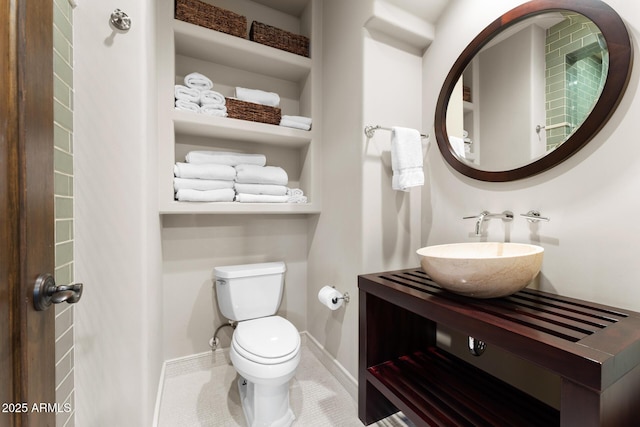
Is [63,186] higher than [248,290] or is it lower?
higher

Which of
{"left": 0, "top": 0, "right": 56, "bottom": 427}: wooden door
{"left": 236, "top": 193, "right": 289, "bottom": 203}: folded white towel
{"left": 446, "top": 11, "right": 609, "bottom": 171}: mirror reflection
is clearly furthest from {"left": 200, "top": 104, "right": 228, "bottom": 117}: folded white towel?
{"left": 446, "top": 11, "right": 609, "bottom": 171}: mirror reflection

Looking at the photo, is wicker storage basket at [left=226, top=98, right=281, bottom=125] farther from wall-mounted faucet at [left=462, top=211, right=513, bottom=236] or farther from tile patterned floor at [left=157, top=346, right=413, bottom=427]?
tile patterned floor at [left=157, top=346, right=413, bottom=427]

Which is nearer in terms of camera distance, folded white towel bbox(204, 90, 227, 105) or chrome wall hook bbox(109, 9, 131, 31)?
chrome wall hook bbox(109, 9, 131, 31)

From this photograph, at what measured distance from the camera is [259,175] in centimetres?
179

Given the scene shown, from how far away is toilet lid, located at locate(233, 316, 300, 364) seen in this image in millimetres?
1241

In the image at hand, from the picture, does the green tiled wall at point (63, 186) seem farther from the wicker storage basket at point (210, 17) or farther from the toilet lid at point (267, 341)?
the wicker storage basket at point (210, 17)

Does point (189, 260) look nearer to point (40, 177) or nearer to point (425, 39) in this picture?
point (40, 177)

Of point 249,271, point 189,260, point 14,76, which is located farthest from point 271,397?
point 14,76

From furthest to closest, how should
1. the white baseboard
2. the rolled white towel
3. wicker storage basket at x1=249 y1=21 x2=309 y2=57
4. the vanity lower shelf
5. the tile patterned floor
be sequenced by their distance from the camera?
the rolled white towel → wicker storage basket at x1=249 y1=21 x2=309 y2=57 → the white baseboard → the tile patterned floor → the vanity lower shelf

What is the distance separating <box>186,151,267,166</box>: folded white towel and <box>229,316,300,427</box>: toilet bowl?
3.46ft

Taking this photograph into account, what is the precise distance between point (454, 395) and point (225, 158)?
1730mm

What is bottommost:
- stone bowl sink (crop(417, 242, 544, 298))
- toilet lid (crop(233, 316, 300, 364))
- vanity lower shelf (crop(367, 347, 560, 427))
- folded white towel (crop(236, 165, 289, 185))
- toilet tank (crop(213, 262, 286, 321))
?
vanity lower shelf (crop(367, 347, 560, 427))

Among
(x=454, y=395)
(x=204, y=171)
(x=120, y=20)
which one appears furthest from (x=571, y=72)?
(x=204, y=171)

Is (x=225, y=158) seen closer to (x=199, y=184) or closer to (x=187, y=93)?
(x=199, y=184)
